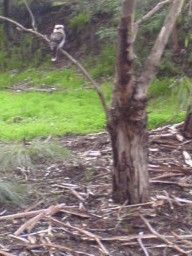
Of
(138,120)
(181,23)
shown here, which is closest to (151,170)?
(138,120)

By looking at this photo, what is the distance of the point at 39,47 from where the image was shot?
48.3ft

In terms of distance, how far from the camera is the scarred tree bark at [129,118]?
520cm

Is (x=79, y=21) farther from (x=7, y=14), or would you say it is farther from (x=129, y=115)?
(x=129, y=115)

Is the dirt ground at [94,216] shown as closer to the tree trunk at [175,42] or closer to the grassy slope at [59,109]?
the grassy slope at [59,109]

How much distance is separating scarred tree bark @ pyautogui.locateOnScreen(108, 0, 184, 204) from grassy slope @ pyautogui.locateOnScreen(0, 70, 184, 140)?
3.71m

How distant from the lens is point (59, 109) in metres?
10.8

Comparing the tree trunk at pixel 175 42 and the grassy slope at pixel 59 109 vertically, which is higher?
the tree trunk at pixel 175 42

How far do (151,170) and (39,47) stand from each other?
8844 mm

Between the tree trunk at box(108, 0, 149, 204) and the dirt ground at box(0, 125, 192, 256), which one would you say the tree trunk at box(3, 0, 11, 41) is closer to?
the dirt ground at box(0, 125, 192, 256)

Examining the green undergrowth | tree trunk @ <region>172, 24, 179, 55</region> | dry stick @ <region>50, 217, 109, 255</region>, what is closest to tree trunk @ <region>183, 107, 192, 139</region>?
dry stick @ <region>50, 217, 109, 255</region>

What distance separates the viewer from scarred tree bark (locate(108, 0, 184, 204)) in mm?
5195

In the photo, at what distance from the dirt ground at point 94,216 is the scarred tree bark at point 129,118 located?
147 millimetres

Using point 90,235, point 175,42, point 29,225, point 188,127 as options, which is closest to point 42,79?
point 175,42

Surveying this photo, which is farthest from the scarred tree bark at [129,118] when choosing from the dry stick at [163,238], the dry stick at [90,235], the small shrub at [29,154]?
the small shrub at [29,154]
